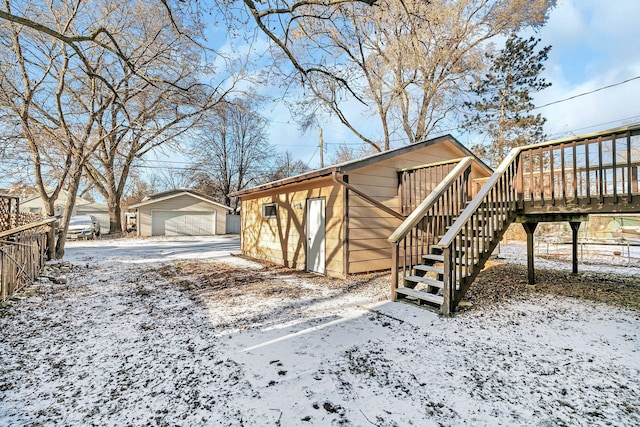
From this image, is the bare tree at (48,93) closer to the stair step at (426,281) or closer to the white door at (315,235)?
the white door at (315,235)

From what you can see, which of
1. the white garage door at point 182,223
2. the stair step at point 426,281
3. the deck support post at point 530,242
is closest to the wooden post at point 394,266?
the stair step at point 426,281

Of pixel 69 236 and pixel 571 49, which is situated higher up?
pixel 571 49

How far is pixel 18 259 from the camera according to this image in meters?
5.14

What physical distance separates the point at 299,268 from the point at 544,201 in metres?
5.24

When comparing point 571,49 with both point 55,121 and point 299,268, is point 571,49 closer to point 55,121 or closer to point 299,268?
point 299,268

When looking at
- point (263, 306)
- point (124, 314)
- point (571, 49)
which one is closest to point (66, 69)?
point (124, 314)

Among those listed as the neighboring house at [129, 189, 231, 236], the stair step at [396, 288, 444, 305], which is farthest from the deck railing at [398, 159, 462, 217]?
the neighboring house at [129, 189, 231, 236]

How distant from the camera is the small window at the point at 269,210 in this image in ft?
29.0

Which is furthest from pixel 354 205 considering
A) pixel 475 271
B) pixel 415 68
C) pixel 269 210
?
pixel 415 68

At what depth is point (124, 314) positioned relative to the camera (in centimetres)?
416

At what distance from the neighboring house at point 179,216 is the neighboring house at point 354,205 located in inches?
528

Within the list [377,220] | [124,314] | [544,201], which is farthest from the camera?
[377,220]

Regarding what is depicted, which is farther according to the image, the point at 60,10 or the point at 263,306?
the point at 60,10

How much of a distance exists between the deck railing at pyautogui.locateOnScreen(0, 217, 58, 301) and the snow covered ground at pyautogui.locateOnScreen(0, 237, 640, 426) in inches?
13.9
